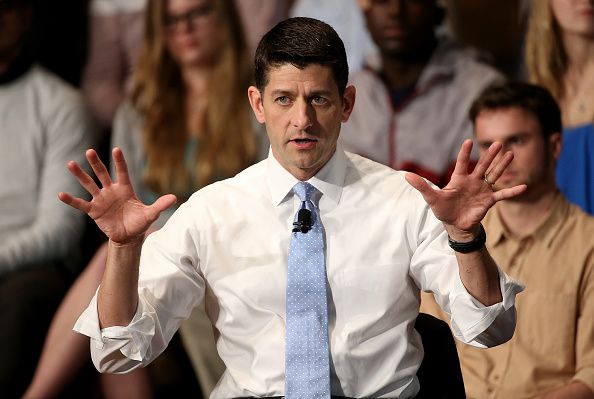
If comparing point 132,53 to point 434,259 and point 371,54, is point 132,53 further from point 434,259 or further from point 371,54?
point 434,259

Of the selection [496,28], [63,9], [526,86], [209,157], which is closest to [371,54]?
[496,28]

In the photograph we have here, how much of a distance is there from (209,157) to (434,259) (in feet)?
7.06

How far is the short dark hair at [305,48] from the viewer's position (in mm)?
2209

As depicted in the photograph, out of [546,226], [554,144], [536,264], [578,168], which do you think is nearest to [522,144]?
[554,144]

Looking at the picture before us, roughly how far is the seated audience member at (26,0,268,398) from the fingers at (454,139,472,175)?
2.17m

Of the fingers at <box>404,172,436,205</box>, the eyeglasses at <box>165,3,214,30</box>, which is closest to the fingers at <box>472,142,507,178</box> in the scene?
the fingers at <box>404,172,436,205</box>

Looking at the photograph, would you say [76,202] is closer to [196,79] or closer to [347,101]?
[347,101]

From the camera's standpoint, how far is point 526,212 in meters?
3.02

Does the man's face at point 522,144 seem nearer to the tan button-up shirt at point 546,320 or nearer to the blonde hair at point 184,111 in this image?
the tan button-up shirt at point 546,320

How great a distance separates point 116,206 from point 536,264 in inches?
54.1

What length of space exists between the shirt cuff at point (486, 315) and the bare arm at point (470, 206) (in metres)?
0.02

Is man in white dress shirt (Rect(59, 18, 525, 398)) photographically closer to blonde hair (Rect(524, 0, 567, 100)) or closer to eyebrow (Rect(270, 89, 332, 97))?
eyebrow (Rect(270, 89, 332, 97))

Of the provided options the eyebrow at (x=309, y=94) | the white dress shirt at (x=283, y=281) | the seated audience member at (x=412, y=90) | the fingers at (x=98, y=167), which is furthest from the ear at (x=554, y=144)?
the fingers at (x=98, y=167)

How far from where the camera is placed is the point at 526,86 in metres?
3.17
